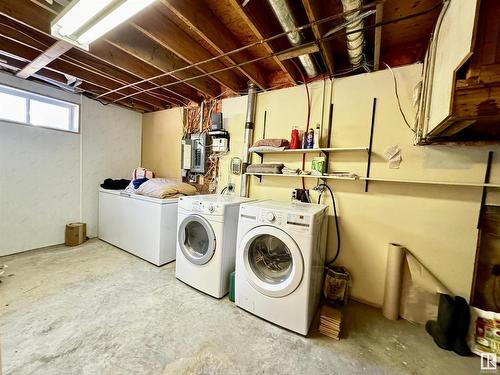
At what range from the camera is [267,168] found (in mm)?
2387

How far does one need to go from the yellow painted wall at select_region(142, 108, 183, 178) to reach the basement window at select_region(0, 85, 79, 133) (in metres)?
1.04

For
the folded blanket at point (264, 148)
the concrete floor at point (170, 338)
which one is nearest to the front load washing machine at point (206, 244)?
the concrete floor at point (170, 338)

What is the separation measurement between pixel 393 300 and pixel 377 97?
1.87 m

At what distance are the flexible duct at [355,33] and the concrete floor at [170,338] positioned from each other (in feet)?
7.50

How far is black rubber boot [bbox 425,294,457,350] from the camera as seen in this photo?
152 centimetres

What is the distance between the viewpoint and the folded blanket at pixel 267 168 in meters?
2.34

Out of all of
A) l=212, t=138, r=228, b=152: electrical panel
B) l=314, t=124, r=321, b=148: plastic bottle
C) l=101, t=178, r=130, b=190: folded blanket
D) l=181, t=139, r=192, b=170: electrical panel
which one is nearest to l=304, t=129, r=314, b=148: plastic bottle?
l=314, t=124, r=321, b=148: plastic bottle

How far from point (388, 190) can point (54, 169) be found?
4.25m

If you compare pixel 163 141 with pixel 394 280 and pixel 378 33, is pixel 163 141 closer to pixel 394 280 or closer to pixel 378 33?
pixel 378 33

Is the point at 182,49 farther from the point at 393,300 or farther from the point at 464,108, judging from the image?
the point at 393,300

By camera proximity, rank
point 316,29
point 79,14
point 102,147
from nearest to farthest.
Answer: point 79,14 → point 316,29 → point 102,147

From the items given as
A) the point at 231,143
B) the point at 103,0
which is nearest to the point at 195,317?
the point at 231,143

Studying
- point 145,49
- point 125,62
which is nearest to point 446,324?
point 145,49

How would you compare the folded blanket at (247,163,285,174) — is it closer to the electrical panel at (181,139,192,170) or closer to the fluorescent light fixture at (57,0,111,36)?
the electrical panel at (181,139,192,170)
